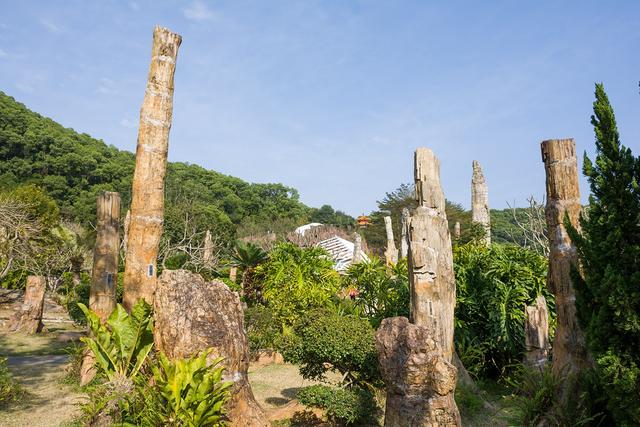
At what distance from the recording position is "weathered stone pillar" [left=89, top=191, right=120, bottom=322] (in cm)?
830

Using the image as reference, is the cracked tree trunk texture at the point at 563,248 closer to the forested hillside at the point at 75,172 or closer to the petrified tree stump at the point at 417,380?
the petrified tree stump at the point at 417,380

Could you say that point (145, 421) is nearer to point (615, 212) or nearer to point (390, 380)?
point (390, 380)

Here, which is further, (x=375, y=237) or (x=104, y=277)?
(x=375, y=237)

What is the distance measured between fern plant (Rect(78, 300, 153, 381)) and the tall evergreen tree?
4.37m

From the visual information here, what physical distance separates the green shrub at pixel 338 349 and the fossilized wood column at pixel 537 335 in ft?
8.37

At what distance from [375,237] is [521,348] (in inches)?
1143

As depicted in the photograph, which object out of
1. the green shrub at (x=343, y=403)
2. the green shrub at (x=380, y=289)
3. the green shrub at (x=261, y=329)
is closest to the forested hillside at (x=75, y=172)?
the green shrub at (x=261, y=329)

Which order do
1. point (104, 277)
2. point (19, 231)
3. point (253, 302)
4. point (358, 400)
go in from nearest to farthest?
point (358, 400)
point (104, 277)
point (253, 302)
point (19, 231)

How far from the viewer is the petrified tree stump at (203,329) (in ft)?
16.3

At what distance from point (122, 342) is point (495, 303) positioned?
605 cm

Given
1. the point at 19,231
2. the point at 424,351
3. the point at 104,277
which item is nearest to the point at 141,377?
the point at 424,351

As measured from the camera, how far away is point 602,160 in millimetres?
4609

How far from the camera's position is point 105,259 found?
8.59 metres

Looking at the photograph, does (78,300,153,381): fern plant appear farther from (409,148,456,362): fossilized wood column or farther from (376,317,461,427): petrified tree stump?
(409,148,456,362): fossilized wood column
